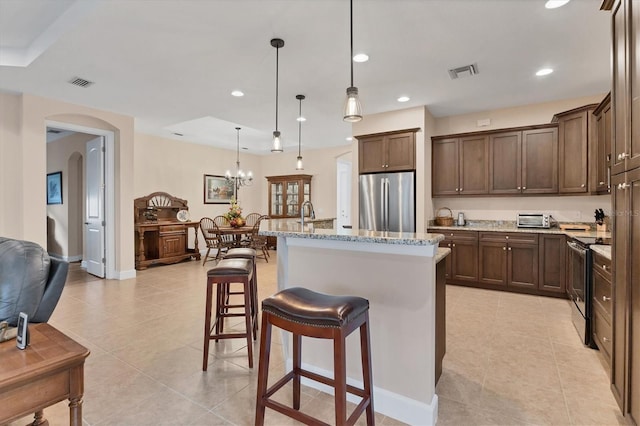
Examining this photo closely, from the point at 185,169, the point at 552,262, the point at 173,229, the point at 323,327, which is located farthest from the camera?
the point at 185,169

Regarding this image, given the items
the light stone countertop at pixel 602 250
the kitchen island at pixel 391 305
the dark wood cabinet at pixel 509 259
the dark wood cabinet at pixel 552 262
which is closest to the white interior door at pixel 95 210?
the kitchen island at pixel 391 305

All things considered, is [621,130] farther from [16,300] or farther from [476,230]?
[16,300]

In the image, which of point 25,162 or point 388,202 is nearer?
point 25,162

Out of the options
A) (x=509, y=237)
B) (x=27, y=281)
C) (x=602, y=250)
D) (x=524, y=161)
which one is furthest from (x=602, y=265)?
(x=27, y=281)

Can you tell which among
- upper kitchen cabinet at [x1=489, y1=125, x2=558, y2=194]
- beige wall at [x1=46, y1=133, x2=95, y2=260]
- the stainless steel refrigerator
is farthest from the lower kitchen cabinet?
beige wall at [x1=46, y1=133, x2=95, y2=260]

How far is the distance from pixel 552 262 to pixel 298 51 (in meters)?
4.02

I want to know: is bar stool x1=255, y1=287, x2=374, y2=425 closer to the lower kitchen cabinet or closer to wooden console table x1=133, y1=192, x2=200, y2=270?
the lower kitchen cabinet

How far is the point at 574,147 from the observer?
411 centimetres

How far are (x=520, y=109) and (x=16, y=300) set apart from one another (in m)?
5.74

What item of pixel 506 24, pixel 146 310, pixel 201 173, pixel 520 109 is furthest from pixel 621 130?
pixel 201 173

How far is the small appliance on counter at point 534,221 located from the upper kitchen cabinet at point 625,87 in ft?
9.06

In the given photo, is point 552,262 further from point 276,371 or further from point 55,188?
point 55,188

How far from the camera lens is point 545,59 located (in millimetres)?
3234

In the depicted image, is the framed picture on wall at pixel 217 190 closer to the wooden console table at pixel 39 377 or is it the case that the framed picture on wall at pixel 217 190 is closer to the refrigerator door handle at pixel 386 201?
the refrigerator door handle at pixel 386 201
